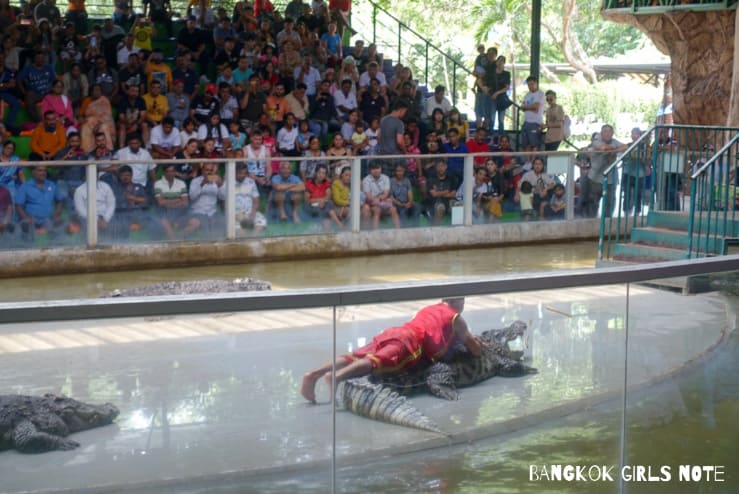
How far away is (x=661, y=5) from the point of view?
15695mm

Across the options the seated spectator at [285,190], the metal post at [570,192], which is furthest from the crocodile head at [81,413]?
the metal post at [570,192]

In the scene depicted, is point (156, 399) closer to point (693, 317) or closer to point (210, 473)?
point (210, 473)

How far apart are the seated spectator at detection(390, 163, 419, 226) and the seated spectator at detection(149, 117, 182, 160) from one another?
2.59 metres

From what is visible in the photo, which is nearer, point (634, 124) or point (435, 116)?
point (435, 116)

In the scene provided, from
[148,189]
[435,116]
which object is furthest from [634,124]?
[148,189]

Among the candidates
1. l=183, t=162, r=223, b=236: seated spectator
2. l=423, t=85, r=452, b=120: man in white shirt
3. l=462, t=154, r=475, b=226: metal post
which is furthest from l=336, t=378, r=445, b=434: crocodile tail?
l=423, t=85, r=452, b=120: man in white shirt

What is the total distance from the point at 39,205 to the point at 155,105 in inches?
99.5

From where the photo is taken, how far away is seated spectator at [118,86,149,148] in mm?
12531

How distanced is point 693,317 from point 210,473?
61.8 inches

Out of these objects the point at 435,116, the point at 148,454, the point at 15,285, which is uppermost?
the point at 435,116

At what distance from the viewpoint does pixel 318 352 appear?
9.30ft

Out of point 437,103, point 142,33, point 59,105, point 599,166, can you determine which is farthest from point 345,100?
point 59,105

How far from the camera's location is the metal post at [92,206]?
442 inches

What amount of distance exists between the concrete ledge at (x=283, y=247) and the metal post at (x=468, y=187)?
0.51 ft
